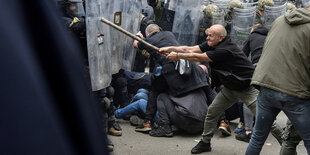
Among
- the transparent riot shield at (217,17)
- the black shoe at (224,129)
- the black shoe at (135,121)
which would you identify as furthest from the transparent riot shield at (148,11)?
the black shoe at (224,129)

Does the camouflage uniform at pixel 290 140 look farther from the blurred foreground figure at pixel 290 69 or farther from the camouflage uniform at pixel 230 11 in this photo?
the camouflage uniform at pixel 230 11

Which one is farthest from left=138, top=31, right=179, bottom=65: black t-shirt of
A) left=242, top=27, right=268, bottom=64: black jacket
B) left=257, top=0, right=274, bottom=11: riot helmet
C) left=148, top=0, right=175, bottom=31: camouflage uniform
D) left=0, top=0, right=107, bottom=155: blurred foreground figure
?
left=0, top=0, right=107, bottom=155: blurred foreground figure

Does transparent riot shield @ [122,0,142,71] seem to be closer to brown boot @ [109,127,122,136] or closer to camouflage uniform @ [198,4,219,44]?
brown boot @ [109,127,122,136]

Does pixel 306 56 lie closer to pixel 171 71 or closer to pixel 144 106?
pixel 171 71

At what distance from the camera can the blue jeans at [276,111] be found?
11.4 feet

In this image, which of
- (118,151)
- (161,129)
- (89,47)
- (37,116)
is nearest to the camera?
(37,116)

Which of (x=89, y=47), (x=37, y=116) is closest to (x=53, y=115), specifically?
(x=37, y=116)

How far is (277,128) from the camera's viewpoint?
16.6 feet

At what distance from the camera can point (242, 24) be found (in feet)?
27.6


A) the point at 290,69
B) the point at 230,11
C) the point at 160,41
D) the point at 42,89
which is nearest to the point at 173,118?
the point at 160,41

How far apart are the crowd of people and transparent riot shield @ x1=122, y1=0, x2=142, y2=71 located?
17cm

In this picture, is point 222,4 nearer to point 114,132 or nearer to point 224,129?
point 224,129

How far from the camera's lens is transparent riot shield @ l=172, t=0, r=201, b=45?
819 centimetres

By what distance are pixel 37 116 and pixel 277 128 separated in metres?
4.73
